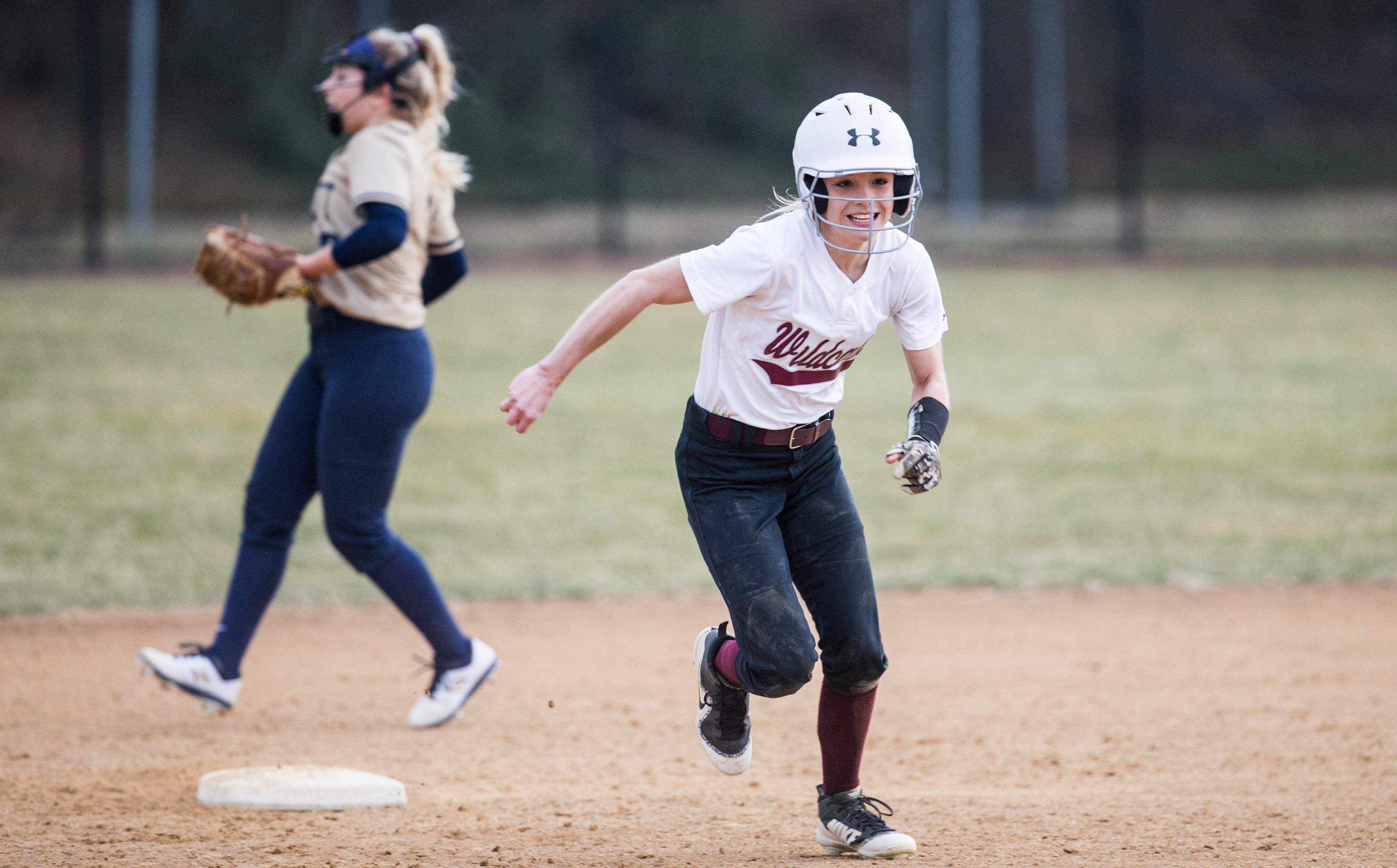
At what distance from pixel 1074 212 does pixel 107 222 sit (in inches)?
577

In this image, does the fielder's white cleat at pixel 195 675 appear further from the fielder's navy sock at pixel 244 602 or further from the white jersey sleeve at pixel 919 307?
the white jersey sleeve at pixel 919 307

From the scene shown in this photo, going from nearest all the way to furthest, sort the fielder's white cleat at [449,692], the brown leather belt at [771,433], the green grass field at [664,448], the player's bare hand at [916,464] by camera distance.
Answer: the player's bare hand at [916,464] → the brown leather belt at [771,433] → the fielder's white cleat at [449,692] → the green grass field at [664,448]

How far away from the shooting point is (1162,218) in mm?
22469

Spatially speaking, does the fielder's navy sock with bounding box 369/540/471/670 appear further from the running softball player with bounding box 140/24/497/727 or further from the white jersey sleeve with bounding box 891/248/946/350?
the white jersey sleeve with bounding box 891/248/946/350

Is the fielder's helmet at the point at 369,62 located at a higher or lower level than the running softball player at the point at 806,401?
higher

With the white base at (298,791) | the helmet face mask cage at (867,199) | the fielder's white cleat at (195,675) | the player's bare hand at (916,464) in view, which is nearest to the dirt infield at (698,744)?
the white base at (298,791)

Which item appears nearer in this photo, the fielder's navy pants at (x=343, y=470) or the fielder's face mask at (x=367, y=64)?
the fielder's navy pants at (x=343, y=470)

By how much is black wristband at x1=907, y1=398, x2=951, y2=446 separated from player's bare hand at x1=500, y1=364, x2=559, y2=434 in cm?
86

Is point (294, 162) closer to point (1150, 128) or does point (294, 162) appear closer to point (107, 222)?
point (107, 222)

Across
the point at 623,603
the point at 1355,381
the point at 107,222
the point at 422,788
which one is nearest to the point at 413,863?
the point at 422,788

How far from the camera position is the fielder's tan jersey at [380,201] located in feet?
14.0

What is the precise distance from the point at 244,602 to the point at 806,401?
2.08m

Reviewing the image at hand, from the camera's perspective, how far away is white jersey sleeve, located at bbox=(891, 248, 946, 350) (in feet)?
11.3

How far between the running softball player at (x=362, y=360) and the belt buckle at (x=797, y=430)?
1.43 meters
